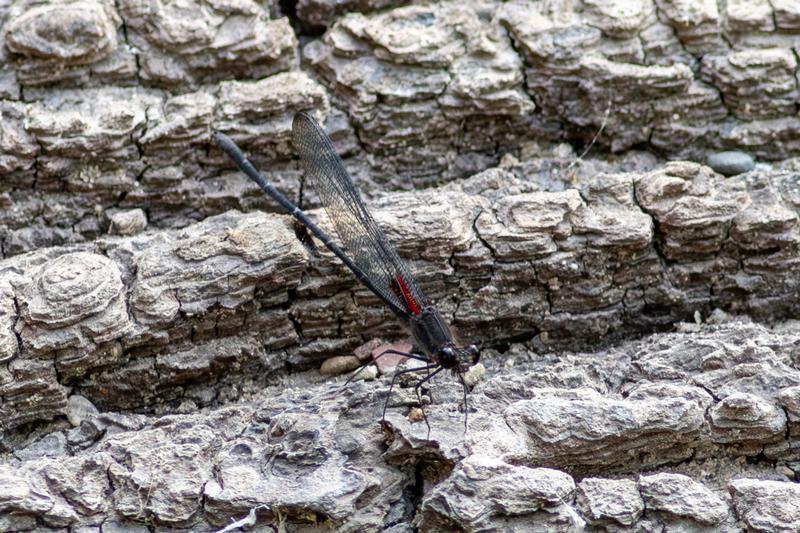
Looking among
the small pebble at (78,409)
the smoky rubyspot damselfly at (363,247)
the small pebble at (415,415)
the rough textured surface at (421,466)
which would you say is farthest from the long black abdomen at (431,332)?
the small pebble at (78,409)

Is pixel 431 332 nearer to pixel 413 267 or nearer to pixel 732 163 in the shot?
pixel 413 267

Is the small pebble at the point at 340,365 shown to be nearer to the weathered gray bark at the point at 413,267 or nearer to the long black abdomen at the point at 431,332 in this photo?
the weathered gray bark at the point at 413,267

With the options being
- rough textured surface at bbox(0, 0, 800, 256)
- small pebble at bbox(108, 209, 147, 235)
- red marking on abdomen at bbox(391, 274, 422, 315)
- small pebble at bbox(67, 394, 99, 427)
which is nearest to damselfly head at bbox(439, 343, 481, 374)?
red marking on abdomen at bbox(391, 274, 422, 315)

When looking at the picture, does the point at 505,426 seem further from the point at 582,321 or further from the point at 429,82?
the point at 429,82

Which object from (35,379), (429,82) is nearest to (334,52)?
(429,82)

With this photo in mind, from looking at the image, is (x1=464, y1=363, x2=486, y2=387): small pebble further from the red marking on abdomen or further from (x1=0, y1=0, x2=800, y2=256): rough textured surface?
(x1=0, y1=0, x2=800, y2=256): rough textured surface
